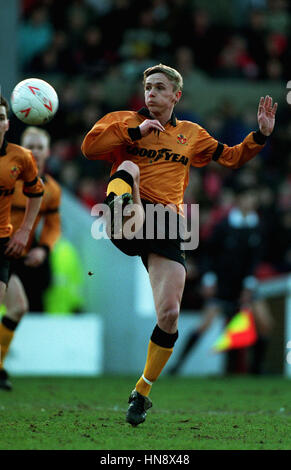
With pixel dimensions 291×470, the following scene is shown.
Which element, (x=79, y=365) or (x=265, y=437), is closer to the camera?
(x=265, y=437)

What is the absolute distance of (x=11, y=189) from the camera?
6.82 m

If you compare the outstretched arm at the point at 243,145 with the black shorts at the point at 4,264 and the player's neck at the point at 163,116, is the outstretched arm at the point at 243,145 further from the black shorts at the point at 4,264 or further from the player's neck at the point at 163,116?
the black shorts at the point at 4,264

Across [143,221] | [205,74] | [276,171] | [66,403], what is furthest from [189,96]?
[143,221]

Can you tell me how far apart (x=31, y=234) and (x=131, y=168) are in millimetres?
2983

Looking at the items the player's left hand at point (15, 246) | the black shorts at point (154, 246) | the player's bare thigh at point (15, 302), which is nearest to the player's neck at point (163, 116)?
the black shorts at point (154, 246)

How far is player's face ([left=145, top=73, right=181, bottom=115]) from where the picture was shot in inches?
245

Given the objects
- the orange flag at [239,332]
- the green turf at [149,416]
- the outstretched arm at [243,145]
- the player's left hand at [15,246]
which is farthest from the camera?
the orange flag at [239,332]

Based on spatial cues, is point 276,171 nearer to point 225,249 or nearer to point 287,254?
point 287,254

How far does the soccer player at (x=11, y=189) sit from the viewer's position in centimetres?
670

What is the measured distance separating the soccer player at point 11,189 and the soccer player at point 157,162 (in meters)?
0.82

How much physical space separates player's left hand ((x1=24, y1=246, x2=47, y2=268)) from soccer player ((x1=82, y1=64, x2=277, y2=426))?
7.49 feet

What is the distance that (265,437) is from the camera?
553cm

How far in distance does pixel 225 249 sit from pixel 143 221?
6.33 metres

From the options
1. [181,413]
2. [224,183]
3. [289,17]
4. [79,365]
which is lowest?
[181,413]
